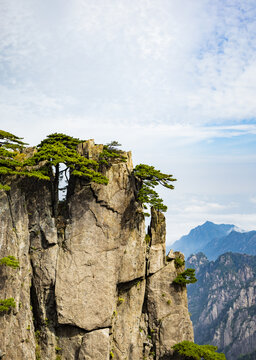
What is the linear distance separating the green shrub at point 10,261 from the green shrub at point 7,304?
3187mm

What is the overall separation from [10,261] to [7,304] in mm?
4057

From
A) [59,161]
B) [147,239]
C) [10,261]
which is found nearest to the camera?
[10,261]

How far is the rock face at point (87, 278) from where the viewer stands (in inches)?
1278

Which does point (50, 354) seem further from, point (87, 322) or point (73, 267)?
point (73, 267)

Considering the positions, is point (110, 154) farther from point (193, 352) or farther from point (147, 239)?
point (193, 352)

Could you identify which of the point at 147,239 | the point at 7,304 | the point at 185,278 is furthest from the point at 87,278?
the point at 185,278

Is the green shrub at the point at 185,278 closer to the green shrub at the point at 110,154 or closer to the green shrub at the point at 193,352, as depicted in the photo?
the green shrub at the point at 193,352

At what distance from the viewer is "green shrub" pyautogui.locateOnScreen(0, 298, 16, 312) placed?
29247 millimetres

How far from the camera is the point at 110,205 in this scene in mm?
37125

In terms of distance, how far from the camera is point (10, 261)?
98.9 feet

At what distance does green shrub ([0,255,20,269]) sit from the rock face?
781mm

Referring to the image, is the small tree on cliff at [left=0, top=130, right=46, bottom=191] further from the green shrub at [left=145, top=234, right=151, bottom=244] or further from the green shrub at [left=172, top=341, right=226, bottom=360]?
the green shrub at [left=172, top=341, right=226, bottom=360]

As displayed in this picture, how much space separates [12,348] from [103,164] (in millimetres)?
21889

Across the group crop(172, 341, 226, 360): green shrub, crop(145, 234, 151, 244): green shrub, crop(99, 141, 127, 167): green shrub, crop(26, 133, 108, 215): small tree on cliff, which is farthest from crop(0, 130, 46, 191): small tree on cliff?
crop(172, 341, 226, 360): green shrub
